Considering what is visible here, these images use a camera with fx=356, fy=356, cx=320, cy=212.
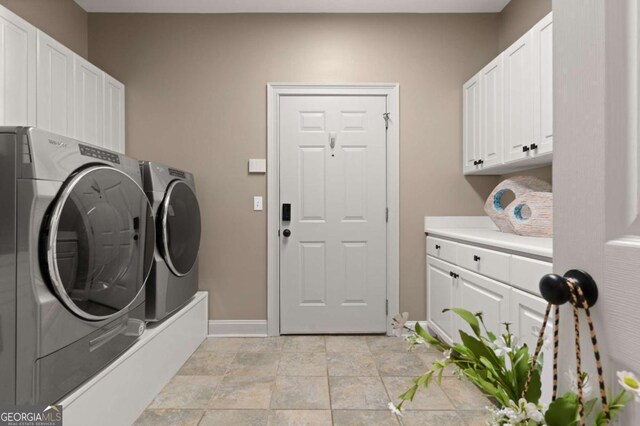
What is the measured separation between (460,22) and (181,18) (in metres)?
2.31

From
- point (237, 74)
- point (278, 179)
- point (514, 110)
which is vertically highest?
point (237, 74)

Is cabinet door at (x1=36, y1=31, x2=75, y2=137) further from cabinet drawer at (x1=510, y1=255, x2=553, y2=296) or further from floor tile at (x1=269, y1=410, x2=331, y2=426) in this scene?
cabinet drawer at (x1=510, y1=255, x2=553, y2=296)

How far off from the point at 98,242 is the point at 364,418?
145cm

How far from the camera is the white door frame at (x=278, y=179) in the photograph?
115 inches

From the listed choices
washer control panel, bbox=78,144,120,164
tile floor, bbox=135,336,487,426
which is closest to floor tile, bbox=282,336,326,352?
tile floor, bbox=135,336,487,426

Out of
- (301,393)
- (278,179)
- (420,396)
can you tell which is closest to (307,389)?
(301,393)

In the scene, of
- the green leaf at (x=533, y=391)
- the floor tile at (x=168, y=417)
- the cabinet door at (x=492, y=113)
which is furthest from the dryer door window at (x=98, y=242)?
the cabinet door at (x=492, y=113)

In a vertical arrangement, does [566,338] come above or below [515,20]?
below

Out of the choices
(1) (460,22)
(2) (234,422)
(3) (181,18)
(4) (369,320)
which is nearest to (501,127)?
(1) (460,22)

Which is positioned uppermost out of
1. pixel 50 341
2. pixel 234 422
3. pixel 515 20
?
pixel 515 20

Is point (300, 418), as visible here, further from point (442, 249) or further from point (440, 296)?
point (442, 249)

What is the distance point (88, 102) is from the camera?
2.48 meters

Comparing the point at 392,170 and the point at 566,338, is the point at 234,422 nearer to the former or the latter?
the point at 566,338

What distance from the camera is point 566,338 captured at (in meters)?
0.48
